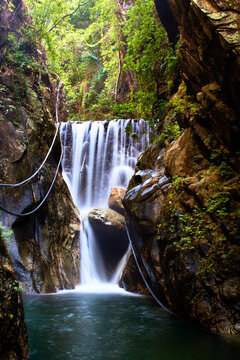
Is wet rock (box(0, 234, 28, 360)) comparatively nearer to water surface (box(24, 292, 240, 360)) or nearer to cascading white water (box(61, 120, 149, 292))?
water surface (box(24, 292, 240, 360))

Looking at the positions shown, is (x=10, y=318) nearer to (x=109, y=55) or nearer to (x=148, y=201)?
(x=148, y=201)

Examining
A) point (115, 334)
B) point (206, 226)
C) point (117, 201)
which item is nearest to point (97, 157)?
point (117, 201)

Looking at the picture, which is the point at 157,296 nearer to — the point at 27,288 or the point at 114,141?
the point at 27,288

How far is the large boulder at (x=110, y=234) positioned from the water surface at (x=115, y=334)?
3639 millimetres

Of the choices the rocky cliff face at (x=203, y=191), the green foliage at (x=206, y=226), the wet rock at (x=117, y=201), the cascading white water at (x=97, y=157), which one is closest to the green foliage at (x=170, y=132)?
the rocky cliff face at (x=203, y=191)

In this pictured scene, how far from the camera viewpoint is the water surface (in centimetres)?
401

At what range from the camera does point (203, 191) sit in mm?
5273

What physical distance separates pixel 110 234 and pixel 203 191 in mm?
6203

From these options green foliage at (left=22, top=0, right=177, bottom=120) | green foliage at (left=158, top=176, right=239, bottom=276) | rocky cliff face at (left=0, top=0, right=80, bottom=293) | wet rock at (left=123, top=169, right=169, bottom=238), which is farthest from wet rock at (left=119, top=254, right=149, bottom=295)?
green foliage at (left=22, top=0, right=177, bottom=120)

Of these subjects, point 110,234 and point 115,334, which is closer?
point 115,334

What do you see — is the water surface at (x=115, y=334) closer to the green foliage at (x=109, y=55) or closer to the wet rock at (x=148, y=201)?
the wet rock at (x=148, y=201)

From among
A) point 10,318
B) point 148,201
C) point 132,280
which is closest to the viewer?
point 10,318

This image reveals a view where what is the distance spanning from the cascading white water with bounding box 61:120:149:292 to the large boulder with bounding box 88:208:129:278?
242 cm

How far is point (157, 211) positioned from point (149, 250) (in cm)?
103
